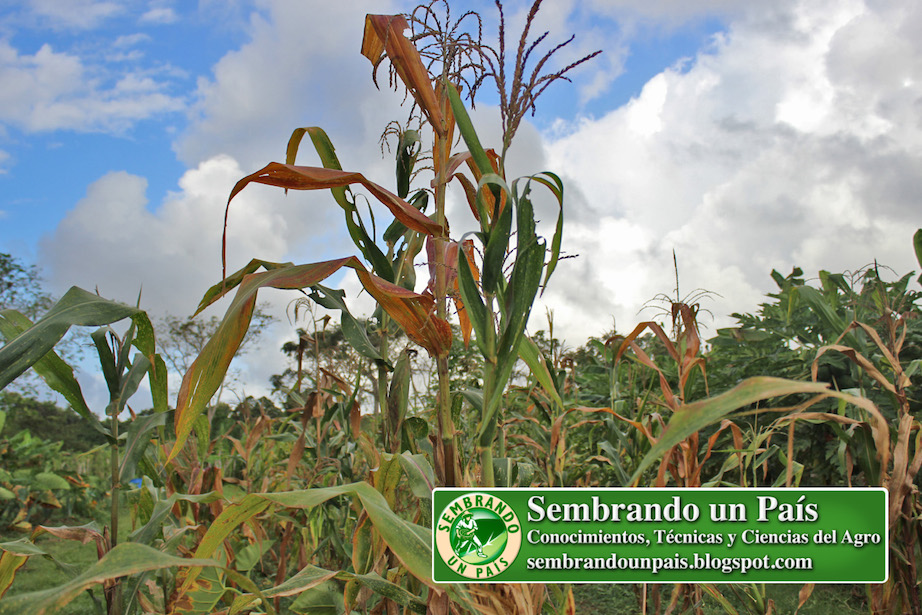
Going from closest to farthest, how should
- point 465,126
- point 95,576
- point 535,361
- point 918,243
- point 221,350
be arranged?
point 95,576, point 221,350, point 465,126, point 535,361, point 918,243

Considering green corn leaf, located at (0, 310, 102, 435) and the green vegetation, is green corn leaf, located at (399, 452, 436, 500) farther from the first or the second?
green corn leaf, located at (0, 310, 102, 435)

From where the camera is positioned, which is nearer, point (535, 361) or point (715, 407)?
point (715, 407)

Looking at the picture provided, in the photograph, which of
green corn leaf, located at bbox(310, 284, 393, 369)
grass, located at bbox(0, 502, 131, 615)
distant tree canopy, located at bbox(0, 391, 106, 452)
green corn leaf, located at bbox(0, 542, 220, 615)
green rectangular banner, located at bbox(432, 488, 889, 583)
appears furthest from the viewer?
distant tree canopy, located at bbox(0, 391, 106, 452)


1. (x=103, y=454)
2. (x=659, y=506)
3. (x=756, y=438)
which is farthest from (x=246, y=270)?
(x=103, y=454)

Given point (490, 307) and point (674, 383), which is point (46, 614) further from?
point (674, 383)

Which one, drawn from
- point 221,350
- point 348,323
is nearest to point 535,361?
point 348,323

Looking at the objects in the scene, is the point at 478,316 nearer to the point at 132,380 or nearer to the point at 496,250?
the point at 496,250

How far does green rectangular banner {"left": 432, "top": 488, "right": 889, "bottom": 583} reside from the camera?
985 millimetres

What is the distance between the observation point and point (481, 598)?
3.36ft

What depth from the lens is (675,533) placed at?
1.05 metres

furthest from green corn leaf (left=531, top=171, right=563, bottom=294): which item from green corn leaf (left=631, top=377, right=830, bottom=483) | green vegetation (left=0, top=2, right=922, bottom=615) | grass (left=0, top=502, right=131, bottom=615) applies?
grass (left=0, top=502, right=131, bottom=615)

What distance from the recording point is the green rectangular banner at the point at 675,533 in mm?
985

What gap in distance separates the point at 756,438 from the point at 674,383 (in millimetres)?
1822

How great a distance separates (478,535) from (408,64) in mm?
935
